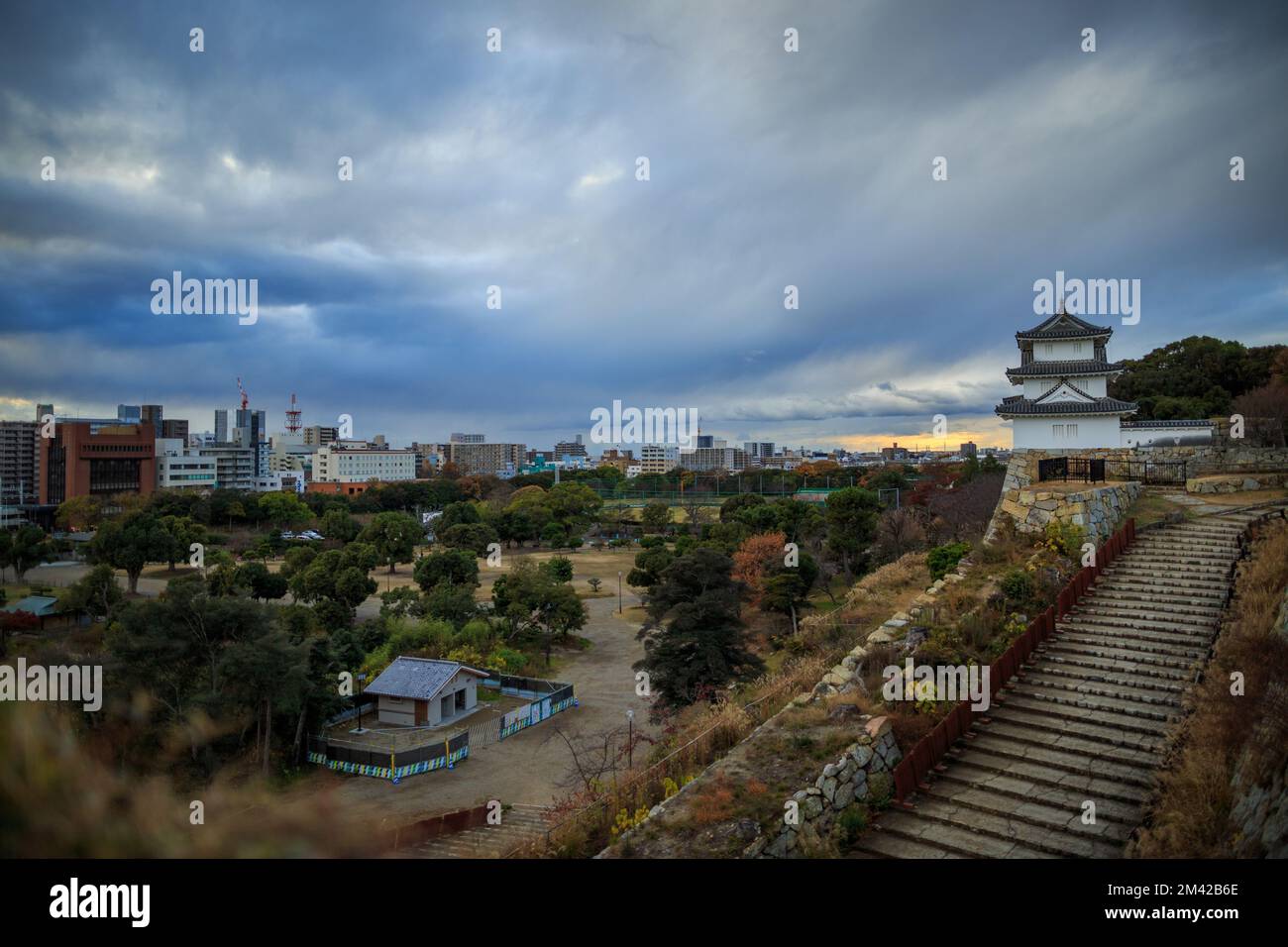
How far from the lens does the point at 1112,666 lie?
8.58m

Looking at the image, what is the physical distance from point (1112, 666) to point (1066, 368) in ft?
58.1

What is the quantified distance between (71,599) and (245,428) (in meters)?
90.5

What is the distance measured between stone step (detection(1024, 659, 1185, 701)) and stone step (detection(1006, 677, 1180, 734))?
260 mm

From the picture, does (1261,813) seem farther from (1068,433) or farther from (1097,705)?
(1068,433)

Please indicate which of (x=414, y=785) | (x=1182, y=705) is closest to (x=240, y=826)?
(x=1182, y=705)

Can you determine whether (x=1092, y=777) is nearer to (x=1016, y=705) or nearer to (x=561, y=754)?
(x=1016, y=705)

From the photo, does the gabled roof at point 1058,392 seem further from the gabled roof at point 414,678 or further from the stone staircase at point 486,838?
the gabled roof at point 414,678

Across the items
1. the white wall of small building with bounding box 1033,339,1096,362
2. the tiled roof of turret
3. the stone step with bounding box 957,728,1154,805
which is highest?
the white wall of small building with bounding box 1033,339,1096,362

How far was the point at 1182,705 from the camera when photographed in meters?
7.34

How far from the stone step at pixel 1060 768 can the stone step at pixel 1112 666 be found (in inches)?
74.2

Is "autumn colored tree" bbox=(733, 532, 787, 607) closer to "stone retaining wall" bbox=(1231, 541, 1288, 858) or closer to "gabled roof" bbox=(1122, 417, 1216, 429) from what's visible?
"gabled roof" bbox=(1122, 417, 1216, 429)

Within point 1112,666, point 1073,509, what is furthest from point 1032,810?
point 1073,509

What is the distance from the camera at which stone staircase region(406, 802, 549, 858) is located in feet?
33.6

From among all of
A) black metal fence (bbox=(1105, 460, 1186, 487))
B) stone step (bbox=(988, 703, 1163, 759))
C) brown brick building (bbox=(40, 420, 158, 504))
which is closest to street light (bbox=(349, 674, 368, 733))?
stone step (bbox=(988, 703, 1163, 759))
